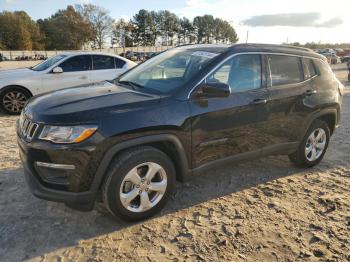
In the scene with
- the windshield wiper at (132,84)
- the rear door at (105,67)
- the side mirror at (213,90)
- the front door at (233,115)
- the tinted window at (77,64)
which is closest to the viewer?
the side mirror at (213,90)

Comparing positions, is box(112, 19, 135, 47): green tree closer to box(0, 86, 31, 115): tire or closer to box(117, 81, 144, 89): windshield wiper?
box(0, 86, 31, 115): tire

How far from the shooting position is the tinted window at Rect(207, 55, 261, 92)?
3.84m

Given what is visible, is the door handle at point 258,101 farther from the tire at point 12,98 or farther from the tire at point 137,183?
the tire at point 12,98

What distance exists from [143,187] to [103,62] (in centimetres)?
643

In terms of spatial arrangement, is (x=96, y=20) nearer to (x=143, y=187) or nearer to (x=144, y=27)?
(x=144, y=27)

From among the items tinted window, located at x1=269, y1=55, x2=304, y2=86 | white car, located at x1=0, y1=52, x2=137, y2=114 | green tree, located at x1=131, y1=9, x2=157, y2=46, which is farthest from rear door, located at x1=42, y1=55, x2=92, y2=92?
green tree, located at x1=131, y1=9, x2=157, y2=46

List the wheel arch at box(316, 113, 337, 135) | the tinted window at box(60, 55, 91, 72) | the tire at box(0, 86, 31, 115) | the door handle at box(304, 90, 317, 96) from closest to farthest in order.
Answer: the door handle at box(304, 90, 317, 96) → the wheel arch at box(316, 113, 337, 135) → the tire at box(0, 86, 31, 115) → the tinted window at box(60, 55, 91, 72)

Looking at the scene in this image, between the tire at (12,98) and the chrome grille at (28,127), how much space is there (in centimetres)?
526

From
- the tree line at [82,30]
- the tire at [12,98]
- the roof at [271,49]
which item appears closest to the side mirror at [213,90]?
the roof at [271,49]

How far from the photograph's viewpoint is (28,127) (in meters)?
3.24

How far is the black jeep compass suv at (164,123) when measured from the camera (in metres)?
3.04

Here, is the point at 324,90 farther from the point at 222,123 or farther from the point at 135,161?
the point at 135,161

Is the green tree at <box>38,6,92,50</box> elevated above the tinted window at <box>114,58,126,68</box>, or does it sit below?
above

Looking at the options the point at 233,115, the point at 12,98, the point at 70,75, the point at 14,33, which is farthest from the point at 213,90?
the point at 14,33
